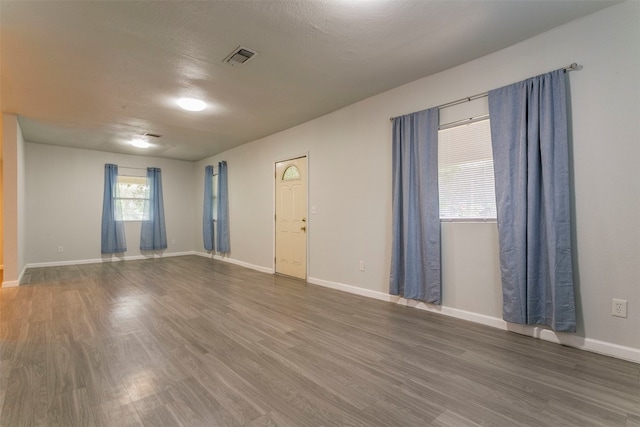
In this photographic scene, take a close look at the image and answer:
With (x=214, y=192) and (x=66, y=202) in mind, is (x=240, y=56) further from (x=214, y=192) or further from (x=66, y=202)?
(x=66, y=202)

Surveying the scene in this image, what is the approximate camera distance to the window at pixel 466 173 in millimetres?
2889

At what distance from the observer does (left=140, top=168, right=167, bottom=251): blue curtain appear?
7.43 metres

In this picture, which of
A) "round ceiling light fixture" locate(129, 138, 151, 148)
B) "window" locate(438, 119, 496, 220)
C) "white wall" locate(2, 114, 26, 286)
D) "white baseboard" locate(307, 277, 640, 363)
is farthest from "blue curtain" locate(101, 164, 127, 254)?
"window" locate(438, 119, 496, 220)

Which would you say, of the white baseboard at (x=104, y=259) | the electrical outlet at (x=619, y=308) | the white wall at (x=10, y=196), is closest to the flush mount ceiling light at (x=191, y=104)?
the white wall at (x=10, y=196)

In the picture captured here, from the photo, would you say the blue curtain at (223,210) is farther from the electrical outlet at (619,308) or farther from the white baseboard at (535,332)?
the electrical outlet at (619,308)

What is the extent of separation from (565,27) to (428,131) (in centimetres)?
133

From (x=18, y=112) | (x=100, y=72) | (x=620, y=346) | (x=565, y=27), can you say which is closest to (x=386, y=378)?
(x=620, y=346)

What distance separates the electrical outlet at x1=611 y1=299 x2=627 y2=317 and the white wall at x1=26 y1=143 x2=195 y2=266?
8582mm

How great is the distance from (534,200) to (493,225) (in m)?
0.44

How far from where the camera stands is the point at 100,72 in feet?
10.1

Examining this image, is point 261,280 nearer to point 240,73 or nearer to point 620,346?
point 240,73

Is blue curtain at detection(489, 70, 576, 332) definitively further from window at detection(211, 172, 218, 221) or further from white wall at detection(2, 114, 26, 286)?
white wall at detection(2, 114, 26, 286)

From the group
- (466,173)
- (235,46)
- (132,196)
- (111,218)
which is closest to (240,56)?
(235,46)

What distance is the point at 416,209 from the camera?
3.34m
